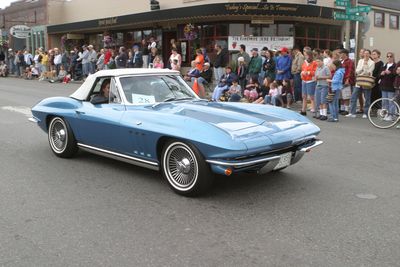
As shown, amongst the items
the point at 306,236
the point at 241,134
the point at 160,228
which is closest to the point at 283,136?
the point at 241,134

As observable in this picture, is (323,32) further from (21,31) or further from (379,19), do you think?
(21,31)

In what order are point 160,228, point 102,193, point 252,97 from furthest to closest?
point 252,97 → point 102,193 → point 160,228

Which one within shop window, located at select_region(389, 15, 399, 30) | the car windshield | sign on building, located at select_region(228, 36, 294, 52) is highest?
shop window, located at select_region(389, 15, 399, 30)

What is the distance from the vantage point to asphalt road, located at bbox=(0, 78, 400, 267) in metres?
3.80

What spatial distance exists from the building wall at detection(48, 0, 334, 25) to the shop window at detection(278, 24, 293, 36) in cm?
146

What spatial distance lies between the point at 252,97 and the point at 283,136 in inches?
329

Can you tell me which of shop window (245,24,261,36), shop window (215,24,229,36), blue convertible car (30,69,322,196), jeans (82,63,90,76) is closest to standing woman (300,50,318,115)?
blue convertible car (30,69,322,196)

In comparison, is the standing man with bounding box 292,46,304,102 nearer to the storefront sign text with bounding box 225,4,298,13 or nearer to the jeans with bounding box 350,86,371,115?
the jeans with bounding box 350,86,371,115

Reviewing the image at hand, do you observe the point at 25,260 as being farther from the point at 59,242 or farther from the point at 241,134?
the point at 241,134

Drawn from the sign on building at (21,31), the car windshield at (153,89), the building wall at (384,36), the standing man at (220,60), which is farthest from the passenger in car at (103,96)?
the sign on building at (21,31)

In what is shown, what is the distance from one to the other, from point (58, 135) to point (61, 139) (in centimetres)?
10

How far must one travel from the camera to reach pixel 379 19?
2922 cm

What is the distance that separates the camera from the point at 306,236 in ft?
13.7

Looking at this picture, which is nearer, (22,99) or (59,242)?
(59,242)
